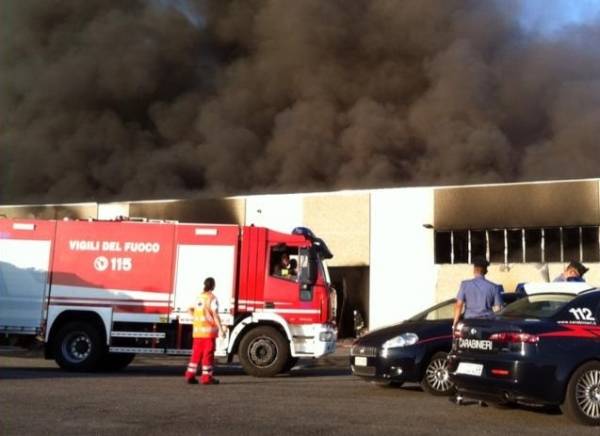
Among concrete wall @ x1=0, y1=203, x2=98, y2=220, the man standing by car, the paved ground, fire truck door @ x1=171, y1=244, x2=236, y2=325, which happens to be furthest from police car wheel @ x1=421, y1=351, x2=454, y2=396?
concrete wall @ x1=0, y1=203, x2=98, y2=220

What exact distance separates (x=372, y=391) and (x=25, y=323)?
18.2ft

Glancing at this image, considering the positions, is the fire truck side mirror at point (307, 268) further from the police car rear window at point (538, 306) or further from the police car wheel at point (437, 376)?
the police car rear window at point (538, 306)

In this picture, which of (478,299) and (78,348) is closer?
(478,299)

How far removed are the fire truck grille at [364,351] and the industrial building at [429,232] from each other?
1582 centimetres

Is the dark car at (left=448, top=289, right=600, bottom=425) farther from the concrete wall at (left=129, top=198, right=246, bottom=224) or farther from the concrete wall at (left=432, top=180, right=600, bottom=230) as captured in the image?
the concrete wall at (left=129, top=198, right=246, bottom=224)

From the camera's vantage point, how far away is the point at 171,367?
46.1 ft

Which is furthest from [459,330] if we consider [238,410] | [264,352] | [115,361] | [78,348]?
[115,361]

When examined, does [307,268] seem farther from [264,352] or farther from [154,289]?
[154,289]

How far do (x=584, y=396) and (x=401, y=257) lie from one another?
756 inches

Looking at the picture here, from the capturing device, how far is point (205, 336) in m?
10.2

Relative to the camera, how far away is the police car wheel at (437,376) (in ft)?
30.1

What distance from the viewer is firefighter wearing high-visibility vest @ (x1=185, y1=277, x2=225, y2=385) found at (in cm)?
1017

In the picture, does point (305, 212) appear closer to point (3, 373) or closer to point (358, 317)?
point (358, 317)

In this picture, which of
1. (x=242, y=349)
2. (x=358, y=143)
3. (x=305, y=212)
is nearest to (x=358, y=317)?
(x=305, y=212)
